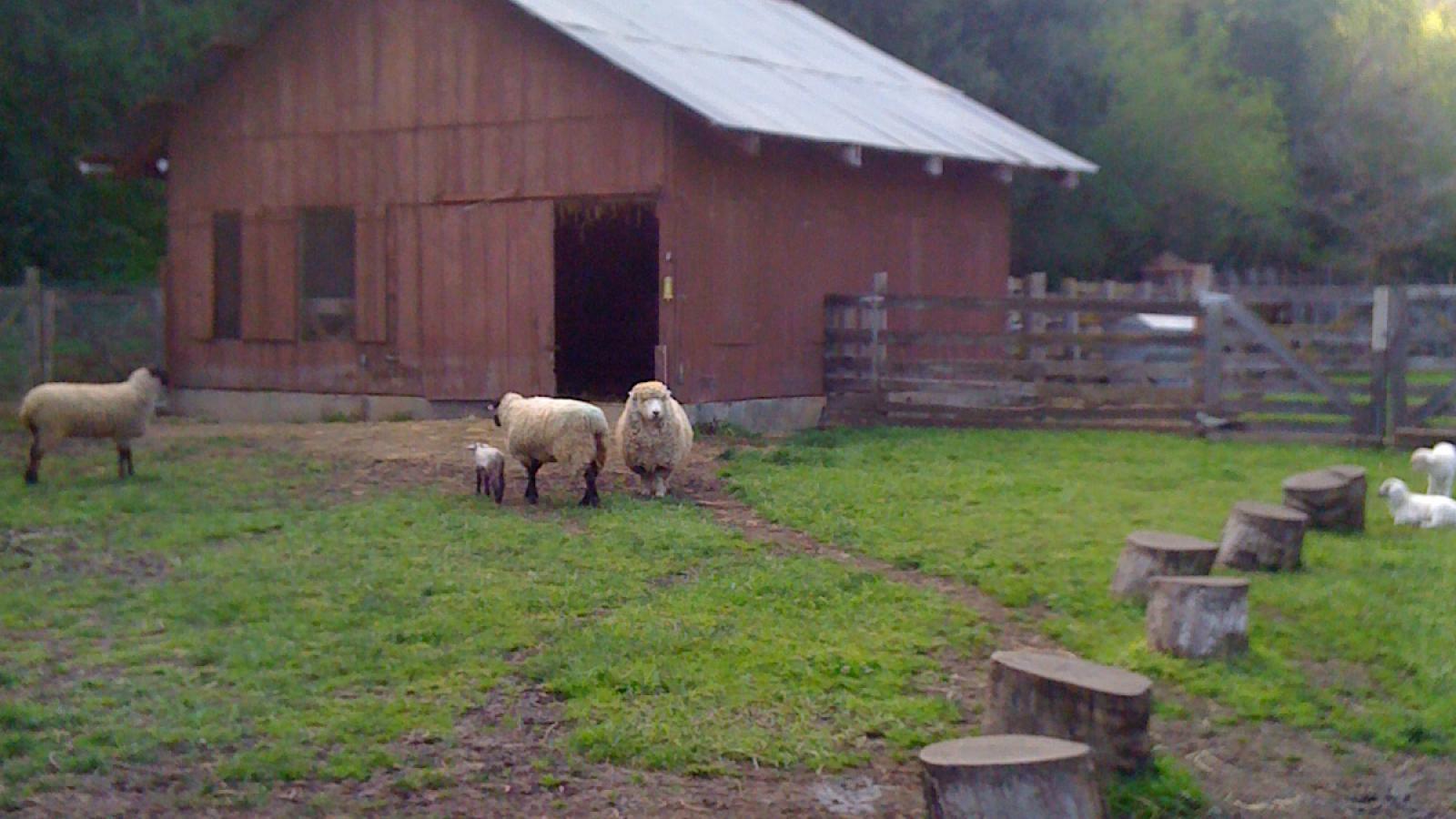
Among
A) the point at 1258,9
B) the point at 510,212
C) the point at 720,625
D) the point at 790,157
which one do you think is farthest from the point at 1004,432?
the point at 1258,9

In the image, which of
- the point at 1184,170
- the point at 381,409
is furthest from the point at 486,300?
the point at 1184,170

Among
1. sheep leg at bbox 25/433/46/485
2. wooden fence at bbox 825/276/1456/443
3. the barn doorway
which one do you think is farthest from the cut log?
the barn doorway

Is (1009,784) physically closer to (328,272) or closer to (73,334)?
(328,272)

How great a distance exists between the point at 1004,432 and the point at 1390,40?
32.0m

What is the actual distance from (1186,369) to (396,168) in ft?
29.4

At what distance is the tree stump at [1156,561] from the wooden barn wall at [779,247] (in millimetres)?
8174

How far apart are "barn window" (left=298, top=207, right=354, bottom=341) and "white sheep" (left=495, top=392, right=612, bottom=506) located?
7.55 m

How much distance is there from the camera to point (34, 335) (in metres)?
20.1

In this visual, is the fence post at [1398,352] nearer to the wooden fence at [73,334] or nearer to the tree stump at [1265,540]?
the tree stump at [1265,540]

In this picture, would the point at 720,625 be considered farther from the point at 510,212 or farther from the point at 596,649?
the point at 510,212

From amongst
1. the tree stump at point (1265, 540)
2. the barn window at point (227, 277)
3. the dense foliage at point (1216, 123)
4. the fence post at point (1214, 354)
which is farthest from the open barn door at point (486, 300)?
the dense foliage at point (1216, 123)

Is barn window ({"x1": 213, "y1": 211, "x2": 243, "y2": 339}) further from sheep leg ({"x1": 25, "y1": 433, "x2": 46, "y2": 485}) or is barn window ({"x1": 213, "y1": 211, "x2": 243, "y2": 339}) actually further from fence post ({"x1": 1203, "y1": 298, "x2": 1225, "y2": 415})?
fence post ({"x1": 1203, "y1": 298, "x2": 1225, "y2": 415})

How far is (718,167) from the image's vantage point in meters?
17.3

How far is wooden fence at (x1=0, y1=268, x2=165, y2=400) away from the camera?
20125mm
